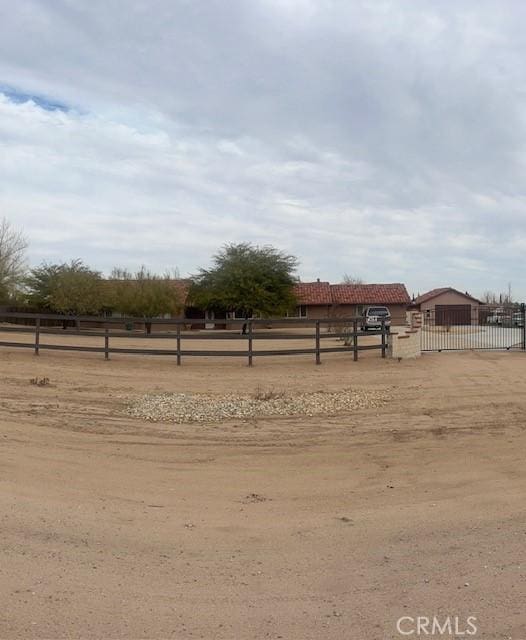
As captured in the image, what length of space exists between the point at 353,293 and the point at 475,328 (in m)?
34.4

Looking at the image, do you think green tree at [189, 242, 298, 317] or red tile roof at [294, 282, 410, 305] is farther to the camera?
red tile roof at [294, 282, 410, 305]

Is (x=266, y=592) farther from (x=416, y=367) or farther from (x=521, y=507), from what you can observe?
(x=416, y=367)

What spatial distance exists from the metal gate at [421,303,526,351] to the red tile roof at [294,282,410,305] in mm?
31277

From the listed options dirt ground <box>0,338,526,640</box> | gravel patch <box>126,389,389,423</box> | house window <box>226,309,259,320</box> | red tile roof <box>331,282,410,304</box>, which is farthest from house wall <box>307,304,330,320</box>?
dirt ground <box>0,338,526,640</box>

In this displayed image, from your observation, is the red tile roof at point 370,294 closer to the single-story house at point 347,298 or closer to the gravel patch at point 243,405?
the single-story house at point 347,298

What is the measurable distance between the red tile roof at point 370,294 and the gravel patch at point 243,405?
50.4 meters

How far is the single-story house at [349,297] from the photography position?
63.7m

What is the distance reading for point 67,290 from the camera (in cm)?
4678

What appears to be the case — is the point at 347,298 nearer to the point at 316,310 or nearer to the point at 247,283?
the point at 316,310

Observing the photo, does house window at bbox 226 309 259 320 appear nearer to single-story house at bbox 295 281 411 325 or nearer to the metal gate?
single-story house at bbox 295 281 411 325

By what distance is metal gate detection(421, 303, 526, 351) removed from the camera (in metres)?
27.2

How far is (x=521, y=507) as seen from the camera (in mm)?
6723

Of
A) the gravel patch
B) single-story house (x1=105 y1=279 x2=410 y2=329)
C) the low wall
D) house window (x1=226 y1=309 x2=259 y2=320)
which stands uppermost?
single-story house (x1=105 y1=279 x2=410 y2=329)

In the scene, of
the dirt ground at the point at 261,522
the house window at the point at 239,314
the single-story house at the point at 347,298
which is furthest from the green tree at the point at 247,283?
the dirt ground at the point at 261,522
